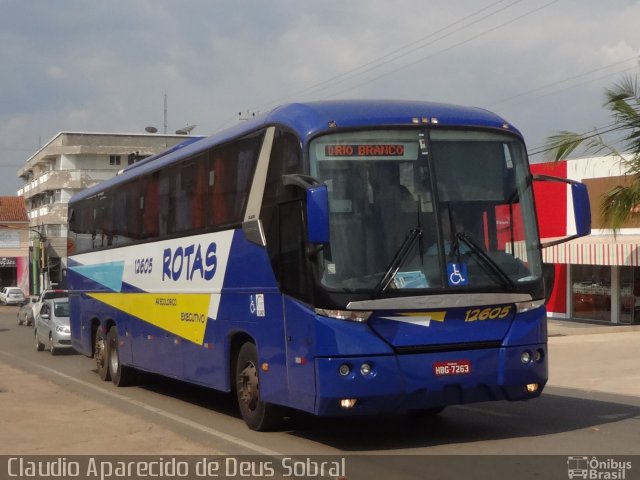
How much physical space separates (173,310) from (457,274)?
226 inches

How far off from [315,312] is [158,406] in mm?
6108

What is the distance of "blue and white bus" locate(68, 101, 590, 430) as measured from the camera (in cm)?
941

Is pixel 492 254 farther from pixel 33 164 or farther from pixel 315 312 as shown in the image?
pixel 33 164

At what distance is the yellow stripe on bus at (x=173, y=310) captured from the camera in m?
12.9

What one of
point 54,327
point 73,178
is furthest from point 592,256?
point 73,178

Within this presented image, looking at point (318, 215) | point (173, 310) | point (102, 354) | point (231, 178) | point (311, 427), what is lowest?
point (311, 427)

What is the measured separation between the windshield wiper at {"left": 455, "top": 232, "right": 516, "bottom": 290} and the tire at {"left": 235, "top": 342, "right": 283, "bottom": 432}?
2.92m

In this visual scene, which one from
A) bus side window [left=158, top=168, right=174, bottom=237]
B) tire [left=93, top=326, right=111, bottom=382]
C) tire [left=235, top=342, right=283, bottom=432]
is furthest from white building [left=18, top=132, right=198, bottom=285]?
tire [left=235, top=342, right=283, bottom=432]

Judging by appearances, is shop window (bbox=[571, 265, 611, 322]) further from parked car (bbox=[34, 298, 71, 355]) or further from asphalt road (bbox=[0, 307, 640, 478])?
parked car (bbox=[34, 298, 71, 355])

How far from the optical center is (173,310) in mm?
14109

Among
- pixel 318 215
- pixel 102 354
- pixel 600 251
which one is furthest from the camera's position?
pixel 600 251

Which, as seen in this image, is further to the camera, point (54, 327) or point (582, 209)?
point (54, 327)

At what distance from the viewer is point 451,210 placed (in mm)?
9820

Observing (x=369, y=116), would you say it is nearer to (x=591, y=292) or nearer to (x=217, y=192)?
(x=217, y=192)
